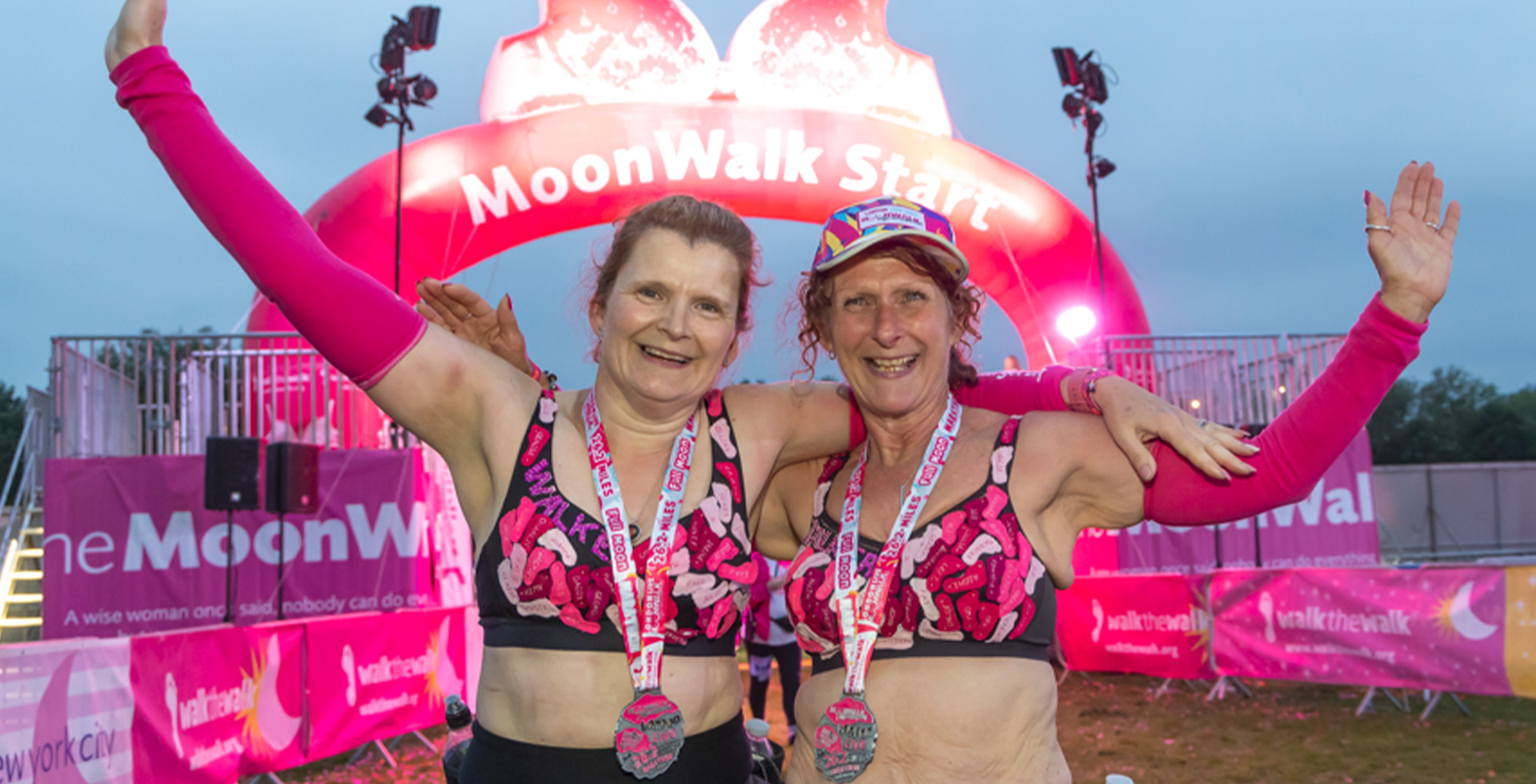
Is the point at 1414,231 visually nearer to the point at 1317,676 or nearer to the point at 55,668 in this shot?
the point at 55,668

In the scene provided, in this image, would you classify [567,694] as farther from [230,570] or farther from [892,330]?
[230,570]

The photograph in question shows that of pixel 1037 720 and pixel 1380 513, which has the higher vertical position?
pixel 1037 720

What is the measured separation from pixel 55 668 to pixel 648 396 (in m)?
3.33

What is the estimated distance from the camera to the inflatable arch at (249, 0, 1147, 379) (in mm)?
9375

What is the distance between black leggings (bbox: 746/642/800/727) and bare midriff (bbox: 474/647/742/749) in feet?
15.9

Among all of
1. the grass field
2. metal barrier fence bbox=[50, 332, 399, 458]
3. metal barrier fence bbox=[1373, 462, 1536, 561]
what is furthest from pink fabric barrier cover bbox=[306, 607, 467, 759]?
metal barrier fence bbox=[1373, 462, 1536, 561]

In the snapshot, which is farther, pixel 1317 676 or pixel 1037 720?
pixel 1317 676

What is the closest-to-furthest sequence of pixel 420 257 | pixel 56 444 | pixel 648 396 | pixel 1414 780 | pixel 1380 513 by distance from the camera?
pixel 648 396, pixel 1414 780, pixel 56 444, pixel 420 257, pixel 1380 513

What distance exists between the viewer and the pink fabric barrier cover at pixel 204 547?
812 centimetres

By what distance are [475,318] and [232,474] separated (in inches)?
231

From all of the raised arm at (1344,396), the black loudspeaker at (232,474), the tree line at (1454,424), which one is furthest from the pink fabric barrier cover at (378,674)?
the tree line at (1454,424)

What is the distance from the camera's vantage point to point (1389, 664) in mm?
6559

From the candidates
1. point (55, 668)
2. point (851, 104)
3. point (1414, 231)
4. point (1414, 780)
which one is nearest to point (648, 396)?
point (1414, 231)

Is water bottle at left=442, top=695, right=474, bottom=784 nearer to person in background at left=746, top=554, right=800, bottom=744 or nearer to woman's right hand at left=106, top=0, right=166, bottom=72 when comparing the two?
woman's right hand at left=106, top=0, right=166, bottom=72
